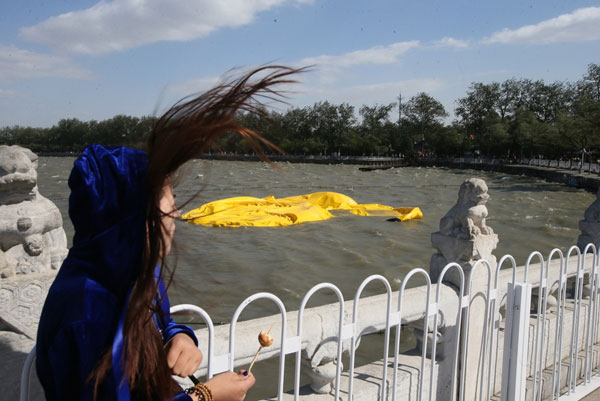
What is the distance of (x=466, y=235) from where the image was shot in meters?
3.21

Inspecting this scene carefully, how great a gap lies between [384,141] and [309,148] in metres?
12.4

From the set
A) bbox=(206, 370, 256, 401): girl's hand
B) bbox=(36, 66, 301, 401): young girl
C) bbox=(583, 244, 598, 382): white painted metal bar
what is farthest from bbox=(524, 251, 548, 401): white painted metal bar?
bbox=(36, 66, 301, 401): young girl

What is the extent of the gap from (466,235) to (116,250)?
2610 mm

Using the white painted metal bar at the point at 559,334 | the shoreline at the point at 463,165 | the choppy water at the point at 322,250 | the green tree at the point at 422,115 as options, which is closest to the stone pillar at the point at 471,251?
the white painted metal bar at the point at 559,334

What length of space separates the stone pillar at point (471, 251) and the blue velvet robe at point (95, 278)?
2.52 metres

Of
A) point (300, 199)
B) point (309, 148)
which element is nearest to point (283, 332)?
point (300, 199)

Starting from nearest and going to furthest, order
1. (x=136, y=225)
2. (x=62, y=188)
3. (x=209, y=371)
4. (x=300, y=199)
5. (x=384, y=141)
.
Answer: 1. (x=136, y=225)
2. (x=209, y=371)
3. (x=300, y=199)
4. (x=62, y=188)
5. (x=384, y=141)

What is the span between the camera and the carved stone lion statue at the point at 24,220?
260cm

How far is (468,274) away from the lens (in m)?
3.12

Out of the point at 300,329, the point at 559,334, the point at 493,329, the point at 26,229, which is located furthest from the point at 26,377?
the point at 559,334

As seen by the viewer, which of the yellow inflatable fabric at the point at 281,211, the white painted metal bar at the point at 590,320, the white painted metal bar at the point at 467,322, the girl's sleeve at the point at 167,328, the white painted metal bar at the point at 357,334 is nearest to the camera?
the girl's sleeve at the point at 167,328

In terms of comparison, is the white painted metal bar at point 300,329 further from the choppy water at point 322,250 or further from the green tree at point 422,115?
the green tree at point 422,115

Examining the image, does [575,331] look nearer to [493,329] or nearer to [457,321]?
[493,329]

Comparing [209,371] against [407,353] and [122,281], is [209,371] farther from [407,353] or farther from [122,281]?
[407,353]
